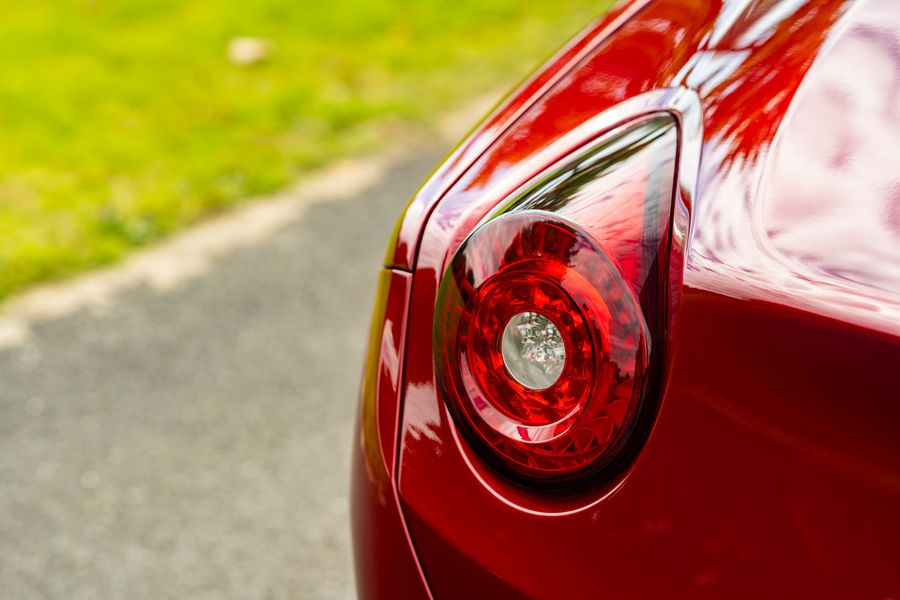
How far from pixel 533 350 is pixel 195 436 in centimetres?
191

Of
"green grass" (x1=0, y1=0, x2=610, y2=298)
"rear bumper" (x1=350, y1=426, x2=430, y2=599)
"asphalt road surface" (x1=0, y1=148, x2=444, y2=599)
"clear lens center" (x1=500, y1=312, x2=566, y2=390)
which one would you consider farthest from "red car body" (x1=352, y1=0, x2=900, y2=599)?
"green grass" (x1=0, y1=0, x2=610, y2=298)

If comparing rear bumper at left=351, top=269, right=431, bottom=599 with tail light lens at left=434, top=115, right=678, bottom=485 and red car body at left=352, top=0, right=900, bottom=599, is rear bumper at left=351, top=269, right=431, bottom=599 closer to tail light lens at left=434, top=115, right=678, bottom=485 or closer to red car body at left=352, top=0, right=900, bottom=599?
red car body at left=352, top=0, right=900, bottom=599

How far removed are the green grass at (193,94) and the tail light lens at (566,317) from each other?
9.28 feet

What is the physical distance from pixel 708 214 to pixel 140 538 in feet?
6.34

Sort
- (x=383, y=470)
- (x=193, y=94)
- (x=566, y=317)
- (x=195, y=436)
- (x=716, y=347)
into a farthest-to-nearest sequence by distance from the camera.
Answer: (x=193, y=94) → (x=195, y=436) → (x=383, y=470) → (x=566, y=317) → (x=716, y=347)

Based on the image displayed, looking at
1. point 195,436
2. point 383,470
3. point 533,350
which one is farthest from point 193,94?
point 533,350

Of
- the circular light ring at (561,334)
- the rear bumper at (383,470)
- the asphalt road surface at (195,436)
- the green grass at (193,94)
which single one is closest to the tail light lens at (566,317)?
the circular light ring at (561,334)

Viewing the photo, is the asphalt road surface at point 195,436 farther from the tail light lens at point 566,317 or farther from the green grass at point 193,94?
the tail light lens at point 566,317

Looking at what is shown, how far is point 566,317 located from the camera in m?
1.12

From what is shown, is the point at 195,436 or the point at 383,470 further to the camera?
the point at 195,436

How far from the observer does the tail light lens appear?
1091 mm

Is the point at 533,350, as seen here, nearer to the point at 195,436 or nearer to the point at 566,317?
the point at 566,317

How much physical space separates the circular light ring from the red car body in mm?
40

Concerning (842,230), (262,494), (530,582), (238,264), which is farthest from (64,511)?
(842,230)
